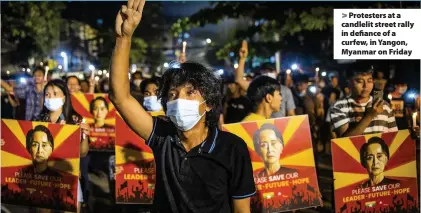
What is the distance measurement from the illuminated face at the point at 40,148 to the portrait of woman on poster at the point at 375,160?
286 centimetres

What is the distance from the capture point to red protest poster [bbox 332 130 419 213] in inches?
217

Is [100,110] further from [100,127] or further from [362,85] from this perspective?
[362,85]

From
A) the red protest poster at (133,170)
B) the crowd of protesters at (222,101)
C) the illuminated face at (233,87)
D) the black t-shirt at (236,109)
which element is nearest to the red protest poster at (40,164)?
the crowd of protesters at (222,101)

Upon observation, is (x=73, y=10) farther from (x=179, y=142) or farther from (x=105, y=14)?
(x=179, y=142)

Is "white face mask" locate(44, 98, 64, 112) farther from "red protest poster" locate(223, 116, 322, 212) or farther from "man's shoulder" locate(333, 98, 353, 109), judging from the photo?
"man's shoulder" locate(333, 98, 353, 109)

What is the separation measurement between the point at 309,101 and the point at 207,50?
5634 cm

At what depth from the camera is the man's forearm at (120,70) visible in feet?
9.64

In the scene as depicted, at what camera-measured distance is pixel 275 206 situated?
5.56 metres

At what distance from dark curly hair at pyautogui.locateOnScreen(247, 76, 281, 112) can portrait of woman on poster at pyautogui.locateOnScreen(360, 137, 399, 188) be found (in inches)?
39.2

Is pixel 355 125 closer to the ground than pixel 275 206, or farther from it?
farther from it

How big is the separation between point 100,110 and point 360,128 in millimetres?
5990

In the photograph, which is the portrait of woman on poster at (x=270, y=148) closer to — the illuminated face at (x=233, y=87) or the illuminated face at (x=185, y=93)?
the illuminated face at (x=185, y=93)

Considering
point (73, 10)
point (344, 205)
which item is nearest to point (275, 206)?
point (344, 205)

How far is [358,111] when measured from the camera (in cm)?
599
